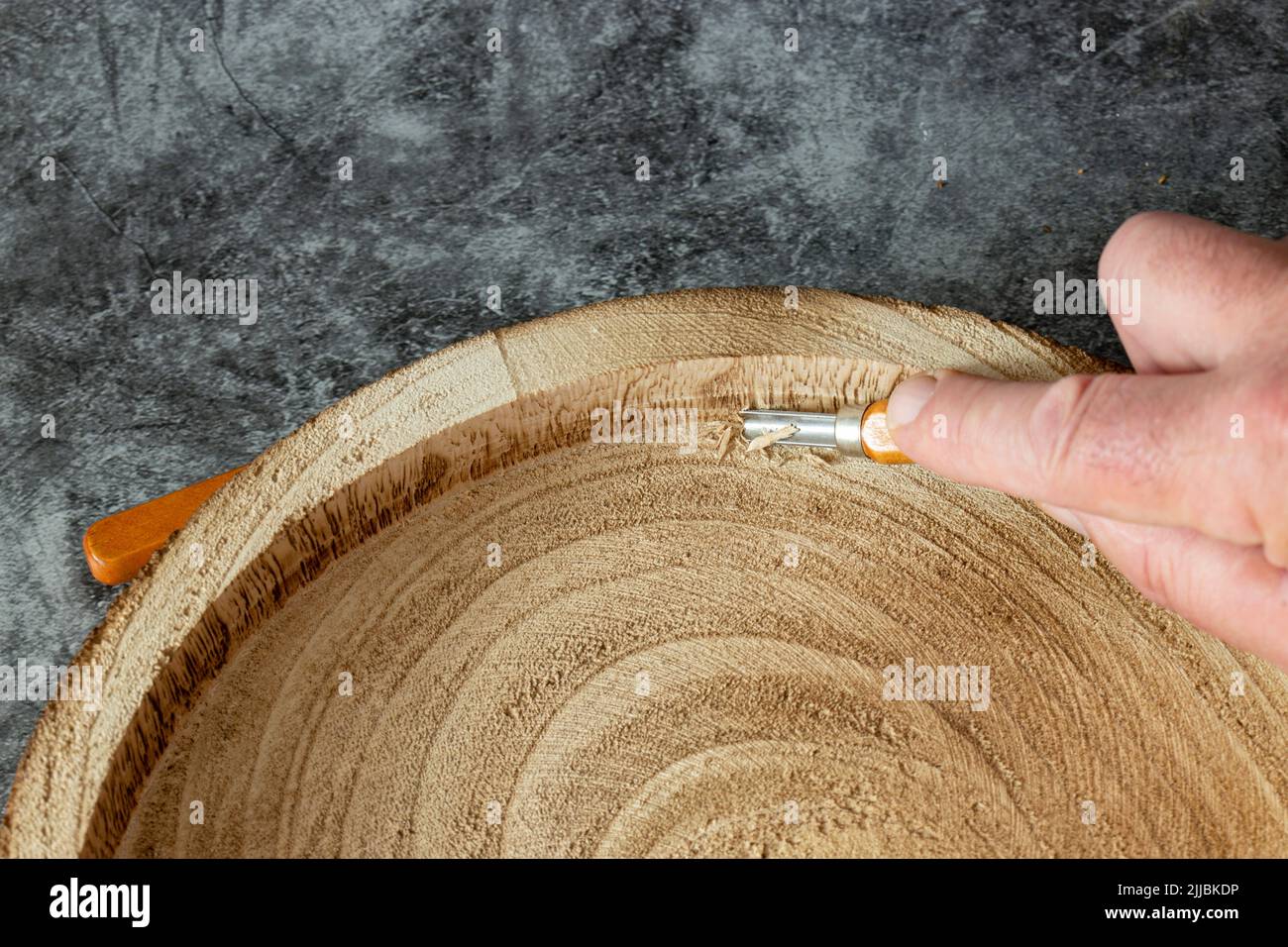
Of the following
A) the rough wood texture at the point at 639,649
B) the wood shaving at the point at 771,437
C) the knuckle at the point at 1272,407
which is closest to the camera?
the knuckle at the point at 1272,407

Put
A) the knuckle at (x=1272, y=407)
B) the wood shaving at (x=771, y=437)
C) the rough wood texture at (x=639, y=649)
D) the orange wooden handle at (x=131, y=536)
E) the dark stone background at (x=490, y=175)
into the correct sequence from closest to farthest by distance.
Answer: the knuckle at (x=1272, y=407) → the rough wood texture at (x=639, y=649) → the wood shaving at (x=771, y=437) → the orange wooden handle at (x=131, y=536) → the dark stone background at (x=490, y=175)

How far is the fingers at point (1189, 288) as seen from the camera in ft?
3.37

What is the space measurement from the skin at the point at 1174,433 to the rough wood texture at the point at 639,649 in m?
0.13

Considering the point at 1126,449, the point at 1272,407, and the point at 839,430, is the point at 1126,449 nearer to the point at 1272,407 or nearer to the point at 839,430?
the point at 1272,407

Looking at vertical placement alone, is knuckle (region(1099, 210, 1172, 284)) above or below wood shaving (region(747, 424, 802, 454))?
above

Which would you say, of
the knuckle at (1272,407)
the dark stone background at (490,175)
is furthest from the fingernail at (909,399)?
the dark stone background at (490,175)

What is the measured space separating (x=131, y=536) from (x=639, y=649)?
724mm

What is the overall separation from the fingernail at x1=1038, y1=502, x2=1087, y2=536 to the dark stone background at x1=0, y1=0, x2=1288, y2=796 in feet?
3.16

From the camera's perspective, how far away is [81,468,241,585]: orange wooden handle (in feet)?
4.85

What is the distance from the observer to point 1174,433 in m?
0.95

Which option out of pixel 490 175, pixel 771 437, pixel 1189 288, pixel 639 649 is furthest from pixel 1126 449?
pixel 490 175

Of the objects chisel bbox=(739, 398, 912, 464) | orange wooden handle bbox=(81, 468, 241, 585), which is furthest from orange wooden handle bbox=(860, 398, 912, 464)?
orange wooden handle bbox=(81, 468, 241, 585)

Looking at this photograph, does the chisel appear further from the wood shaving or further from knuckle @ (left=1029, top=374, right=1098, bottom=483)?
knuckle @ (left=1029, top=374, right=1098, bottom=483)

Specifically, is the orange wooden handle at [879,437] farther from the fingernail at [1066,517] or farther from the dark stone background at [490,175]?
the dark stone background at [490,175]
